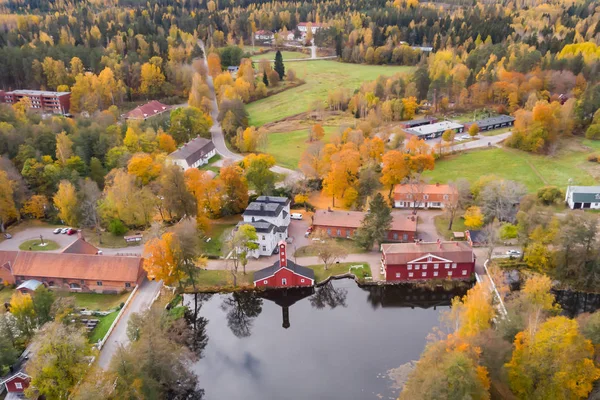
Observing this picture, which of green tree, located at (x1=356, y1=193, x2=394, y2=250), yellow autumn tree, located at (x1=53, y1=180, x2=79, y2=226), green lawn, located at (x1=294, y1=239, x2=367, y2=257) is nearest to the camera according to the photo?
green tree, located at (x1=356, y1=193, x2=394, y2=250)

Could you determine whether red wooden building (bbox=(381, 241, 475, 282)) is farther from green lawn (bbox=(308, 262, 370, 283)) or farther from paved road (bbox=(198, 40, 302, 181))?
paved road (bbox=(198, 40, 302, 181))

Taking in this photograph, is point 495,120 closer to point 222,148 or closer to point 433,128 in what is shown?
point 433,128

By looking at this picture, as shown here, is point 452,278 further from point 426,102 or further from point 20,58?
point 20,58

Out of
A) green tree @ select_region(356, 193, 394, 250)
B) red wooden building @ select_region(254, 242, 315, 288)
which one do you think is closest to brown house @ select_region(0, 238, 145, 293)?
red wooden building @ select_region(254, 242, 315, 288)

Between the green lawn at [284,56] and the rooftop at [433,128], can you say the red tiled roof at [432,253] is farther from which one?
the green lawn at [284,56]

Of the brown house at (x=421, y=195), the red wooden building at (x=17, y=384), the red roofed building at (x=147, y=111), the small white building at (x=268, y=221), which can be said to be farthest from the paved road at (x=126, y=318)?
the red roofed building at (x=147, y=111)

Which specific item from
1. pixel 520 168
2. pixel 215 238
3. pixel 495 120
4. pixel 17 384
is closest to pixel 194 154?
pixel 215 238
